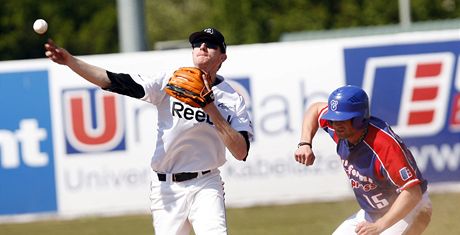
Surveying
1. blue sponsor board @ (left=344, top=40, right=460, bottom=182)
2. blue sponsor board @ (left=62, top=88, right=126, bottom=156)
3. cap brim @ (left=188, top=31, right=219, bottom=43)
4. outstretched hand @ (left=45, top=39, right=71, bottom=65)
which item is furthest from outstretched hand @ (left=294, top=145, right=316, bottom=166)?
blue sponsor board @ (left=344, top=40, right=460, bottom=182)

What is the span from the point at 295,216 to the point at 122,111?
8.94 feet

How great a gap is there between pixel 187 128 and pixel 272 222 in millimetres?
5540

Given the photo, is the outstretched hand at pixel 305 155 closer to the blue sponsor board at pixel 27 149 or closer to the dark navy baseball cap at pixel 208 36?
the dark navy baseball cap at pixel 208 36

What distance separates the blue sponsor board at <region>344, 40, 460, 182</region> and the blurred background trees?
1124 centimetres

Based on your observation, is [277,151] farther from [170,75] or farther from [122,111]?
[170,75]

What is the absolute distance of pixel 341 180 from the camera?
1457 centimetres

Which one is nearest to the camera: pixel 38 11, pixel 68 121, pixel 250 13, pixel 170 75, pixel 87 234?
pixel 170 75

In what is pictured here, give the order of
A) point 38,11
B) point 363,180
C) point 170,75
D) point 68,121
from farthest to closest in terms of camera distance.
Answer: point 38,11 < point 68,121 < point 170,75 < point 363,180

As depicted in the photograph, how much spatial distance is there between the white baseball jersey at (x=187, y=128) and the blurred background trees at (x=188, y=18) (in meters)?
17.9

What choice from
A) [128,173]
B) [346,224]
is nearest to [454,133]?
[128,173]

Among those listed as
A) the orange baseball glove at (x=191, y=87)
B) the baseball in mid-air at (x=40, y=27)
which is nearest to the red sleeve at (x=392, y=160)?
the orange baseball glove at (x=191, y=87)

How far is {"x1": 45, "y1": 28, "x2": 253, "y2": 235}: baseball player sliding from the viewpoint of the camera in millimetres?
7305

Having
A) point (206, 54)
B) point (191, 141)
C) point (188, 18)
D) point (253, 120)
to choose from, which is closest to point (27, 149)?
point (253, 120)

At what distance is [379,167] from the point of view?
6.88 metres
